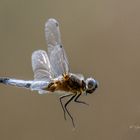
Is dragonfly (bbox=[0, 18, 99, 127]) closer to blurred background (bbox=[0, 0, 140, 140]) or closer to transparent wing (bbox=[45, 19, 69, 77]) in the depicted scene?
transparent wing (bbox=[45, 19, 69, 77])

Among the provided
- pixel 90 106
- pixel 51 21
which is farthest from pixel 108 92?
pixel 51 21

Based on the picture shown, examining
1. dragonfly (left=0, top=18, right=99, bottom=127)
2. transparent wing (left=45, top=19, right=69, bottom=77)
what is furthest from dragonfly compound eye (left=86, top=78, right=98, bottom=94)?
transparent wing (left=45, top=19, right=69, bottom=77)

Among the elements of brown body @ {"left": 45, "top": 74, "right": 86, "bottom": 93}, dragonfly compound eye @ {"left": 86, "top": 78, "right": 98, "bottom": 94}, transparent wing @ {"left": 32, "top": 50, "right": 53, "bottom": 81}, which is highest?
transparent wing @ {"left": 32, "top": 50, "right": 53, "bottom": 81}

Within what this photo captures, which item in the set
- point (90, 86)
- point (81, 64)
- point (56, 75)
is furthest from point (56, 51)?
point (81, 64)

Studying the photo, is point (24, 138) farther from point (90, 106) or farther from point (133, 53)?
point (133, 53)

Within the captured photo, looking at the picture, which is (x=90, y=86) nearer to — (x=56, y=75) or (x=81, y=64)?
(x=56, y=75)
